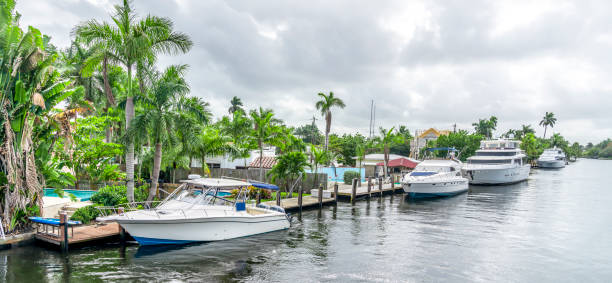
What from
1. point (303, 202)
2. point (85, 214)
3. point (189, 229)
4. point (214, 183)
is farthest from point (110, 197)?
point (303, 202)

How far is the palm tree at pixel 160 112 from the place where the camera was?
15.9 m

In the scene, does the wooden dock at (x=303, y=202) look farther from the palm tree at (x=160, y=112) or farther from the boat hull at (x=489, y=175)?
the boat hull at (x=489, y=175)

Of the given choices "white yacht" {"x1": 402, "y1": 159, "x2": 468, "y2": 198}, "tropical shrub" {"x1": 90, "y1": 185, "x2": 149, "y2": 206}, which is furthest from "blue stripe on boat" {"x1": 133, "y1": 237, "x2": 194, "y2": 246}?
"white yacht" {"x1": 402, "y1": 159, "x2": 468, "y2": 198}

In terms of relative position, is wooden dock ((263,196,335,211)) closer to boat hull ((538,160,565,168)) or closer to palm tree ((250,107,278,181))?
palm tree ((250,107,278,181))

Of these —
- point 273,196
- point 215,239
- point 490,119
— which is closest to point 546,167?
point 490,119

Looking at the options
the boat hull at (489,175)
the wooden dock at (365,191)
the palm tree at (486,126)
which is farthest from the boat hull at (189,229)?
the palm tree at (486,126)

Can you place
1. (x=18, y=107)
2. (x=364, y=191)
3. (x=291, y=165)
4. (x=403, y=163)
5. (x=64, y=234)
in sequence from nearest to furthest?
(x=64, y=234) < (x=18, y=107) < (x=291, y=165) < (x=364, y=191) < (x=403, y=163)

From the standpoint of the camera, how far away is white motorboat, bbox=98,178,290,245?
13711mm

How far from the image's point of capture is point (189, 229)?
14422 mm

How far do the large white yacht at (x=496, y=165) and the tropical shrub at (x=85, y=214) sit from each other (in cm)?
3850

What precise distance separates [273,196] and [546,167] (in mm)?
95898

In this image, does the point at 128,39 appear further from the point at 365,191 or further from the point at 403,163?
the point at 403,163

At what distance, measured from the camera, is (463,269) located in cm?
1293

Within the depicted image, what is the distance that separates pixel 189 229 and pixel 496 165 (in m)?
40.8
